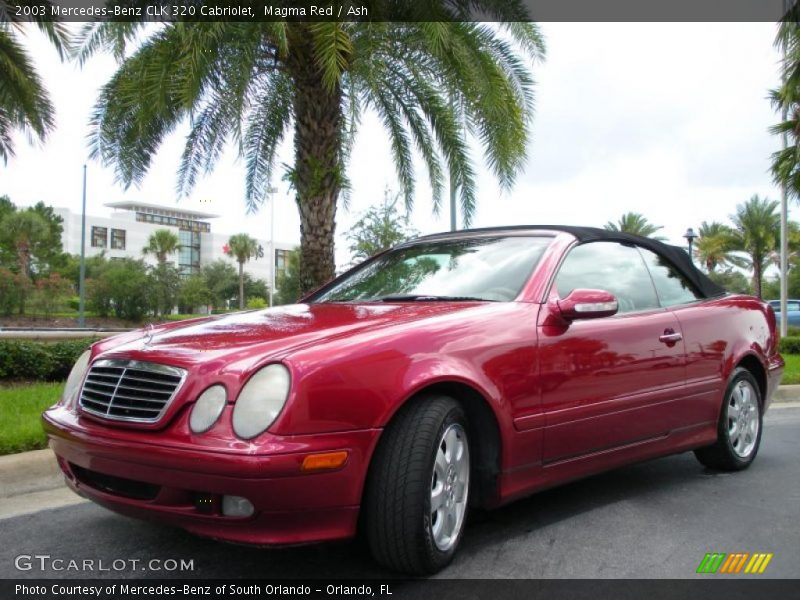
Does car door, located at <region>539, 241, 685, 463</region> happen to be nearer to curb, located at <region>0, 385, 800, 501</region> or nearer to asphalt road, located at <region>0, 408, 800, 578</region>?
asphalt road, located at <region>0, 408, 800, 578</region>

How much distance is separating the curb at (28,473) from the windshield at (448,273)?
1.87 metres

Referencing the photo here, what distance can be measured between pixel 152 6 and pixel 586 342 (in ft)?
23.1

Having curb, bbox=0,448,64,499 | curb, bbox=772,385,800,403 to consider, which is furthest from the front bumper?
curb, bbox=772,385,800,403

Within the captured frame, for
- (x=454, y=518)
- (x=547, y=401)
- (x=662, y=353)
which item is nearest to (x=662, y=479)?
(x=662, y=353)

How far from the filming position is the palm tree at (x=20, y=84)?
415 inches

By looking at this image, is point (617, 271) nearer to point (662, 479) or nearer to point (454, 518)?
point (662, 479)

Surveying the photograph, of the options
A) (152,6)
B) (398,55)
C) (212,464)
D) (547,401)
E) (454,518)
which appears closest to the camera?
(212,464)

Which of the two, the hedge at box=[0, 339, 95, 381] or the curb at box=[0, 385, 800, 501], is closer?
the curb at box=[0, 385, 800, 501]

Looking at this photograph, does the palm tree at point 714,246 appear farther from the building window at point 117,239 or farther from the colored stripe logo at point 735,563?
the building window at point 117,239

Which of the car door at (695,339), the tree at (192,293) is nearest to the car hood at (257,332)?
the car door at (695,339)

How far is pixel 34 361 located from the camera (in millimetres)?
8938

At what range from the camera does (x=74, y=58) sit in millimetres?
9594

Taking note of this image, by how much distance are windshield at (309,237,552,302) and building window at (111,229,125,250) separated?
9366 centimetres

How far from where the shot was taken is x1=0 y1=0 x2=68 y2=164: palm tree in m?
10.5
